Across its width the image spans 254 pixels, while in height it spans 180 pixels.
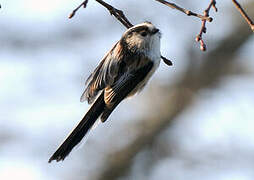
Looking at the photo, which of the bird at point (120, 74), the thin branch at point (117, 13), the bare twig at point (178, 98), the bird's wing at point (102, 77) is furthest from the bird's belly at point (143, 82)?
the bare twig at point (178, 98)

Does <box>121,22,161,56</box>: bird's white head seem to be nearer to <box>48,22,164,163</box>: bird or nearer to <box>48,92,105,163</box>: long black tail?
<box>48,22,164,163</box>: bird

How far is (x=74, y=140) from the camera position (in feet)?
11.9

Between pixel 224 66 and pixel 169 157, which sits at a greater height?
pixel 224 66

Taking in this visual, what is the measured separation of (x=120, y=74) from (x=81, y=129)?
35cm

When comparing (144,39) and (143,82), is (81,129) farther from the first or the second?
(144,39)

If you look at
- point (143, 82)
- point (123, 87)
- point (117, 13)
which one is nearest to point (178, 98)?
point (143, 82)

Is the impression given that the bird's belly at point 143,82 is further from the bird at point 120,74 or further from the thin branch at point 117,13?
the thin branch at point 117,13

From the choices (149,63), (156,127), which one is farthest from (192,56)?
(149,63)

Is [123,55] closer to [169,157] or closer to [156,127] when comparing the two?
[156,127]

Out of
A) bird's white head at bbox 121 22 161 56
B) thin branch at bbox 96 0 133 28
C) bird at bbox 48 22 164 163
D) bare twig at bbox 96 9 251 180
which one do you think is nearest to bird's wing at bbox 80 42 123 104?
bird at bbox 48 22 164 163

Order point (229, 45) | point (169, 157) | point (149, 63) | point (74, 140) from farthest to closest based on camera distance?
1. point (169, 157)
2. point (229, 45)
3. point (149, 63)
4. point (74, 140)

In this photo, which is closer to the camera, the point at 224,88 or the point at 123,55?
the point at 123,55

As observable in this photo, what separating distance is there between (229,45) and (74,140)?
114 inches

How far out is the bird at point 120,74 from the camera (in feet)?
12.3
